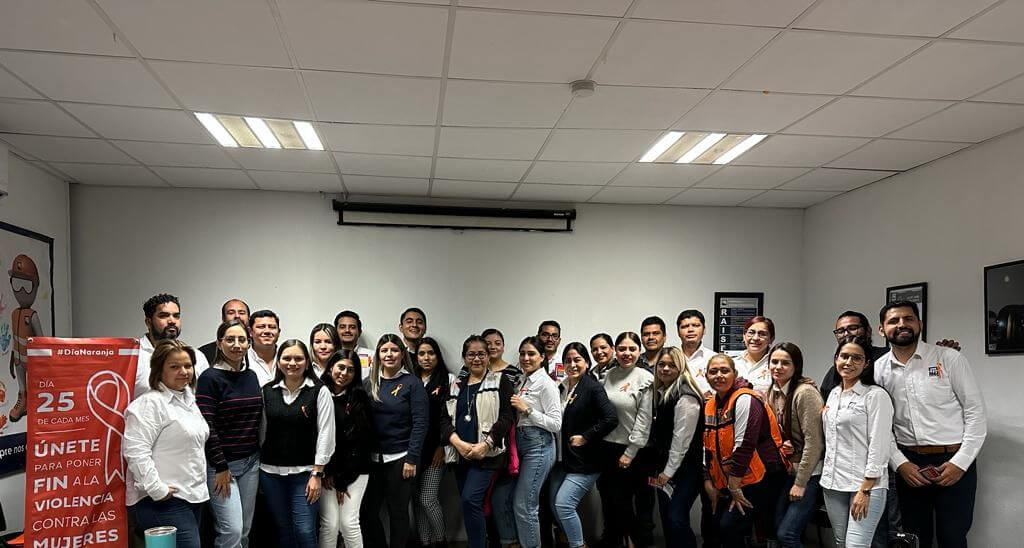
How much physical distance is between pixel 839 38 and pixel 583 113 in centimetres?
134

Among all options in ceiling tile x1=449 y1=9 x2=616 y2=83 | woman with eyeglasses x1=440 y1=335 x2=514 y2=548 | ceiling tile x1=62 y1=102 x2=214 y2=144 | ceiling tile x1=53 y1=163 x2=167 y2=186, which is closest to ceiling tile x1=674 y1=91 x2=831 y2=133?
ceiling tile x1=449 y1=9 x2=616 y2=83

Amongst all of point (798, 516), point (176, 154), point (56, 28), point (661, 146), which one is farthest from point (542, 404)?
point (56, 28)

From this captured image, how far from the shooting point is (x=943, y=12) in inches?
103

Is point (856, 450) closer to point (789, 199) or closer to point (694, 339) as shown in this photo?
point (694, 339)

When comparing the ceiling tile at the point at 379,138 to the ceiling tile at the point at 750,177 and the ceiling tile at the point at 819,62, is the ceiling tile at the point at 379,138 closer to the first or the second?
the ceiling tile at the point at 819,62

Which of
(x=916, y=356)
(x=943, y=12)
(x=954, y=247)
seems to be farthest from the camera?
(x=954, y=247)

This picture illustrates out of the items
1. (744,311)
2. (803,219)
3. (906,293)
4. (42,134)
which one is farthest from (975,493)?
(42,134)

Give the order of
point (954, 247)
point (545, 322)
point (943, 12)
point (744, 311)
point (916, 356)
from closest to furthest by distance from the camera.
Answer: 1. point (943, 12)
2. point (916, 356)
3. point (954, 247)
4. point (545, 322)
5. point (744, 311)

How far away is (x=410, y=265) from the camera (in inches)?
235

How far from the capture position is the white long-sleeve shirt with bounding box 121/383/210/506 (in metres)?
3.30

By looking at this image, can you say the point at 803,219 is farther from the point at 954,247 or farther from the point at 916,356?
the point at 916,356

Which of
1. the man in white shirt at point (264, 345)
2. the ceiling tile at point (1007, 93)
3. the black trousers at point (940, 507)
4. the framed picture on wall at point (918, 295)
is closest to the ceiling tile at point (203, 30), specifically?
the man in white shirt at point (264, 345)

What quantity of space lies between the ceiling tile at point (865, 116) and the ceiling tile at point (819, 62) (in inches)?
11.2

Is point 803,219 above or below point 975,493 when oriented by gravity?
above
